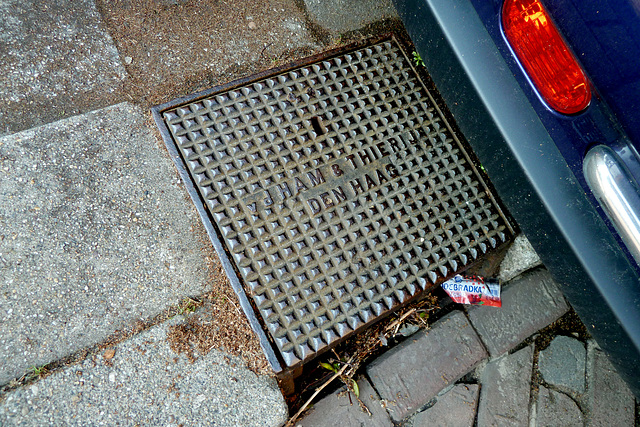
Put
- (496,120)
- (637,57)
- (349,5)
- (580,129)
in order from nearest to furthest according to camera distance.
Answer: (637,57)
(580,129)
(496,120)
(349,5)

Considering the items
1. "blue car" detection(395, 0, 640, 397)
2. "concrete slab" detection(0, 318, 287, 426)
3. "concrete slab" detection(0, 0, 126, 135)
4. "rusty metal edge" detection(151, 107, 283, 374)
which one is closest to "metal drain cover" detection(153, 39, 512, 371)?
"rusty metal edge" detection(151, 107, 283, 374)

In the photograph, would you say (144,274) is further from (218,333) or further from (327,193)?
(327,193)

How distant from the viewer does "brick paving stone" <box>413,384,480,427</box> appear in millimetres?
1928

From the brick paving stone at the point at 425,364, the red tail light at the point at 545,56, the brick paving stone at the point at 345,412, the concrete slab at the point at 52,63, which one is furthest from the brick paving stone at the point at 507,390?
the concrete slab at the point at 52,63

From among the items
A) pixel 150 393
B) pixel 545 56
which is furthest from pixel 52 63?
pixel 545 56

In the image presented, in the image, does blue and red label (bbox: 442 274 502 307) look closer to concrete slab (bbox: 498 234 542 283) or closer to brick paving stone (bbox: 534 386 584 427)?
concrete slab (bbox: 498 234 542 283)

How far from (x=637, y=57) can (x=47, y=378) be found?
2179 mm

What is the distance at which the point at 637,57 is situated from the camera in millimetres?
1123

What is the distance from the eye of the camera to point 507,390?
6.65 feet

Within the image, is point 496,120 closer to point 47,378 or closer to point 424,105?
point 424,105

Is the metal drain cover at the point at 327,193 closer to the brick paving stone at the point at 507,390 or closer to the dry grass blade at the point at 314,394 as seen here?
the dry grass blade at the point at 314,394

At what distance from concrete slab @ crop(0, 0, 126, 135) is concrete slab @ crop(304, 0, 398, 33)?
1.05m

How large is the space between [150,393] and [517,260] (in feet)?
5.87

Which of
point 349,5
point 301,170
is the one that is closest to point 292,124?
point 301,170
